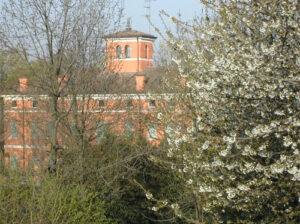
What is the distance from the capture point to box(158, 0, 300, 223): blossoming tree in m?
5.73

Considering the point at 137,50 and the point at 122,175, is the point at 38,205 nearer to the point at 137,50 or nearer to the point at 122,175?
the point at 122,175

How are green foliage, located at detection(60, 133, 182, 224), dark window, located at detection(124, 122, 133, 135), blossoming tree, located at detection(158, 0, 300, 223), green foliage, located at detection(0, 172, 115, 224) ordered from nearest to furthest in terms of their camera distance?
blossoming tree, located at detection(158, 0, 300, 223), green foliage, located at detection(0, 172, 115, 224), green foliage, located at detection(60, 133, 182, 224), dark window, located at detection(124, 122, 133, 135)

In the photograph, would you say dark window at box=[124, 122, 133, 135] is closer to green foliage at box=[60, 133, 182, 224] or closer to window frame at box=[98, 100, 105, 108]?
green foliage at box=[60, 133, 182, 224]

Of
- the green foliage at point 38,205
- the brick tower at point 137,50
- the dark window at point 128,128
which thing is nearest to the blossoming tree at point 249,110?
the green foliage at point 38,205

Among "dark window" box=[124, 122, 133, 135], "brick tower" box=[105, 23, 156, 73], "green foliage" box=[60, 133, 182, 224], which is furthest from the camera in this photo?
"brick tower" box=[105, 23, 156, 73]

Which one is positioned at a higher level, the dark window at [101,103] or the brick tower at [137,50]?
the brick tower at [137,50]

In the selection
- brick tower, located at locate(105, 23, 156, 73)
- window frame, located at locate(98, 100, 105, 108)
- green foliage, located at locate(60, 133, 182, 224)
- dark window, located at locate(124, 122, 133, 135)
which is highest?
brick tower, located at locate(105, 23, 156, 73)

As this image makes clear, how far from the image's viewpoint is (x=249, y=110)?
259 inches

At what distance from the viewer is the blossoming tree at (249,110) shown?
5.73m

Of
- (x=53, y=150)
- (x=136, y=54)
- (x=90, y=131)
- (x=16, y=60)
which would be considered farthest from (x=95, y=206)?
(x=136, y=54)

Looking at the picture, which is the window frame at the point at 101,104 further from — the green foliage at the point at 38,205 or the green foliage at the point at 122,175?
the green foliage at the point at 38,205

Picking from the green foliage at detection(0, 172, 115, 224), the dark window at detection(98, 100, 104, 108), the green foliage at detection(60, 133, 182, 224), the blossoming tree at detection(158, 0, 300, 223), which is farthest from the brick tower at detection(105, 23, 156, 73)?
the blossoming tree at detection(158, 0, 300, 223)

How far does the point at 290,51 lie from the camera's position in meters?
5.96

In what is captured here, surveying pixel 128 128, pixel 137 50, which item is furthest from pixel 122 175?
pixel 137 50
